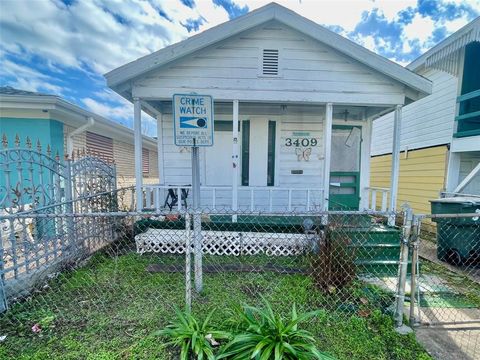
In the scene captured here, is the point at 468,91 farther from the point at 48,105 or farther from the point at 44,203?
the point at 48,105

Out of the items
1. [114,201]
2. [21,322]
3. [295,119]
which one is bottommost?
[21,322]

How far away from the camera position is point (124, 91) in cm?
448

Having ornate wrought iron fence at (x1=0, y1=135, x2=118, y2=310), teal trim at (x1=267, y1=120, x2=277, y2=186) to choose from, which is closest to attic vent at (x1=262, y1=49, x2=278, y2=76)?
teal trim at (x1=267, y1=120, x2=277, y2=186)

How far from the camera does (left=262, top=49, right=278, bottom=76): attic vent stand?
4.41 metres

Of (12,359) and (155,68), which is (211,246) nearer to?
(12,359)

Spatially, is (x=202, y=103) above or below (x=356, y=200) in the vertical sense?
above

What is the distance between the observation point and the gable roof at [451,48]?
194 inches

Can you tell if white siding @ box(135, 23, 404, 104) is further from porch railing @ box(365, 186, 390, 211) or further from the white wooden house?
porch railing @ box(365, 186, 390, 211)

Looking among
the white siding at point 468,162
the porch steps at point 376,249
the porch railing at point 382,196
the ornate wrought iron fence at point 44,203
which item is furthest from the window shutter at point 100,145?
the white siding at point 468,162

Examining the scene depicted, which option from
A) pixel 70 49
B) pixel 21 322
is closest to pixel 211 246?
pixel 21 322

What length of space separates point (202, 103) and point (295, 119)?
11.3 feet

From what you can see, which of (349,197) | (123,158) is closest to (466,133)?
(349,197)

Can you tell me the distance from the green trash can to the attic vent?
13.7ft

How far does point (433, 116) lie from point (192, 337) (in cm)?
853
